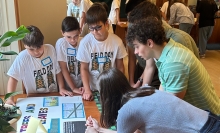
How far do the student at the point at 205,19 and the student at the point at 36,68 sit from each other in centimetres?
431

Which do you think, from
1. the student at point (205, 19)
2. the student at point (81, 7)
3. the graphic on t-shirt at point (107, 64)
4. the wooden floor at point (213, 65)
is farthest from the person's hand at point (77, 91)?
the student at point (205, 19)

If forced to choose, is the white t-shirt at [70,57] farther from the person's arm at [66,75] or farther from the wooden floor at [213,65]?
the wooden floor at [213,65]

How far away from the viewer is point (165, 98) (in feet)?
3.54

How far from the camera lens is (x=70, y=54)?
1928 millimetres

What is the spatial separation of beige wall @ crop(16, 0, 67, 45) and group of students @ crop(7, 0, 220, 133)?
0.45m

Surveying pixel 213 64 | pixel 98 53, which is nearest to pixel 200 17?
pixel 213 64

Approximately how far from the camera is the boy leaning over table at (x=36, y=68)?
5.67 feet

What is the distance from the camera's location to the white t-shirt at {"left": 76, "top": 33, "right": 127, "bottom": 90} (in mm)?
1828

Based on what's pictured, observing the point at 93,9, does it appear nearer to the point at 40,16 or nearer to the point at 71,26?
the point at 71,26

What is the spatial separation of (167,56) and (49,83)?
905 millimetres

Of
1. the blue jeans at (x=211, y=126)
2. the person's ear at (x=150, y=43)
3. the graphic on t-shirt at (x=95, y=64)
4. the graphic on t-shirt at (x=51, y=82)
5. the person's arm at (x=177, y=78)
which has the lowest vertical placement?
the graphic on t-shirt at (x=51, y=82)

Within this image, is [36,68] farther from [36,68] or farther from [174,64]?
[174,64]

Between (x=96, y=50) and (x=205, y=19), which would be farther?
(x=205, y=19)

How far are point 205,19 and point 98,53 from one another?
437cm
